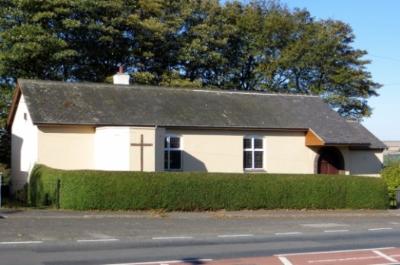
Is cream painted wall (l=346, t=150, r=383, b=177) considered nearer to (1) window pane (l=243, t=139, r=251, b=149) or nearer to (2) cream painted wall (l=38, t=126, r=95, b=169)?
(1) window pane (l=243, t=139, r=251, b=149)

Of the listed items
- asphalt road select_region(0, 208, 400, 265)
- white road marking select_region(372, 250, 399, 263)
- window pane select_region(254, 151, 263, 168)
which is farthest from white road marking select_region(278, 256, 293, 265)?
window pane select_region(254, 151, 263, 168)

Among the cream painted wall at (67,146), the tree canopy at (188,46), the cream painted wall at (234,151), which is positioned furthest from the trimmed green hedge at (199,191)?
the tree canopy at (188,46)

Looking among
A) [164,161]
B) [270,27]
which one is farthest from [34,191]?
[270,27]

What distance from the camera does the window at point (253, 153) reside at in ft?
108

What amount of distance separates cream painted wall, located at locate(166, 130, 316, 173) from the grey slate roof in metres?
0.50

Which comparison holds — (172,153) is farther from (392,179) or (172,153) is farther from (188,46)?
(188,46)

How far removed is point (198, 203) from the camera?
2556cm

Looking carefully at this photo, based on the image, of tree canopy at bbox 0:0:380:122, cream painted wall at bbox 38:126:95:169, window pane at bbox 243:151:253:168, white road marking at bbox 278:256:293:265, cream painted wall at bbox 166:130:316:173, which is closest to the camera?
white road marking at bbox 278:256:293:265

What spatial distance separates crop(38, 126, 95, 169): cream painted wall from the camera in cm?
2916

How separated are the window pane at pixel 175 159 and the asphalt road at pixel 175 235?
616 cm

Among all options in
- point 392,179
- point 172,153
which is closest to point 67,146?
point 172,153

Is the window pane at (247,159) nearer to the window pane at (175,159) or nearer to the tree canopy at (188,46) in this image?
the window pane at (175,159)

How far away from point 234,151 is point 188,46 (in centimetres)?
1622

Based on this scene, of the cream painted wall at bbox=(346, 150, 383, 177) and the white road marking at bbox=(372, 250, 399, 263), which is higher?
the cream painted wall at bbox=(346, 150, 383, 177)
